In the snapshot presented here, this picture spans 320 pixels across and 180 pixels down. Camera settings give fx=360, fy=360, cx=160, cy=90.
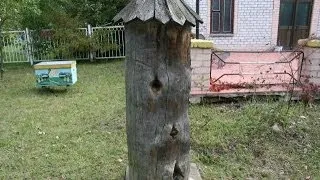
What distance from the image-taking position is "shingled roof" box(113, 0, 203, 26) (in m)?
2.31

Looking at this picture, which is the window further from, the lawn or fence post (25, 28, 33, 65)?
fence post (25, 28, 33, 65)

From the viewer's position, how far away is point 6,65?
11688mm

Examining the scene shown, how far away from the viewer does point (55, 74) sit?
24.6 feet

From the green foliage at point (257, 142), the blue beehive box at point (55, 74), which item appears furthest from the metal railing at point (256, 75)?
the blue beehive box at point (55, 74)

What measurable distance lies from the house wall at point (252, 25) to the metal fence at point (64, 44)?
2.85m

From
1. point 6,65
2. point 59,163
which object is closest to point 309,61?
point 59,163

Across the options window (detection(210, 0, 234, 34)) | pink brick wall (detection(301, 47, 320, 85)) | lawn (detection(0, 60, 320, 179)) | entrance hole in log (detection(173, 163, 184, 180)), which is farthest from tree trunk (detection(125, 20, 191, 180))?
window (detection(210, 0, 234, 34))

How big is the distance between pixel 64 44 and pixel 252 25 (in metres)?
6.08

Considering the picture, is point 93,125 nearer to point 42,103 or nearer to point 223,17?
point 42,103

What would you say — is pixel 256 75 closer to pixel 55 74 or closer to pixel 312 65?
pixel 312 65

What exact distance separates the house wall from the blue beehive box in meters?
5.30

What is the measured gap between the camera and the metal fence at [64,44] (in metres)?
11.3

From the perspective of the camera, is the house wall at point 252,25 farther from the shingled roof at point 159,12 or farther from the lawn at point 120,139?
the shingled roof at point 159,12

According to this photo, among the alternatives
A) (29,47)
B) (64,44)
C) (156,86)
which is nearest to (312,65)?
(156,86)
